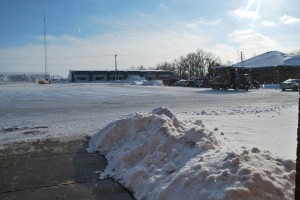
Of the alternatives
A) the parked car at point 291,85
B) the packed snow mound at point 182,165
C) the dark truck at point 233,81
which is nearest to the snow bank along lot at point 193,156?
the packed snow mound at point 182,165

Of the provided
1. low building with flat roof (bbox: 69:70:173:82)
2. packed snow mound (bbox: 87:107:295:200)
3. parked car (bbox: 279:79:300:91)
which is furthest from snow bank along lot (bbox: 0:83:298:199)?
low building with flat roof (bbox: 69:70:173:82)

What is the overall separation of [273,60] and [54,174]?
61.2 meters

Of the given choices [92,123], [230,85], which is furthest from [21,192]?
[230,85]

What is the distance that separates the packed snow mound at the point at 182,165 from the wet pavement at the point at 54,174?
0.26 meters

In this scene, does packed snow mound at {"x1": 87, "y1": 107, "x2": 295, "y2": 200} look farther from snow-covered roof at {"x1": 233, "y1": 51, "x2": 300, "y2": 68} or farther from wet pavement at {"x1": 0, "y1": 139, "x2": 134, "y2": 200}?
snow-covered roof at {"x1": 233, "y1": 51, "x2": 300, "y2": 68}

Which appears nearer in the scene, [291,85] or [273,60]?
[291,85]

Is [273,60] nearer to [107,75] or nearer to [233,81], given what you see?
[233,81]

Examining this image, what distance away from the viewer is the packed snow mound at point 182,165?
380 centimetres

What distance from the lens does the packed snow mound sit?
150 inches

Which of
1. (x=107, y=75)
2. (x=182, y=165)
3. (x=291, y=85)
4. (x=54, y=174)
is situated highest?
(x=107, y=75)

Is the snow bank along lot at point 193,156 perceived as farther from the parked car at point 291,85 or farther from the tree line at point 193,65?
the tree line at point 193,65

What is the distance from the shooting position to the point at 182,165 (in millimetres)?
5008

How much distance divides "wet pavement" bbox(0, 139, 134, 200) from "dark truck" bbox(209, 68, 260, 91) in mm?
30570

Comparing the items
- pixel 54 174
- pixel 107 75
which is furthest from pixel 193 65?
pixel 54 174
